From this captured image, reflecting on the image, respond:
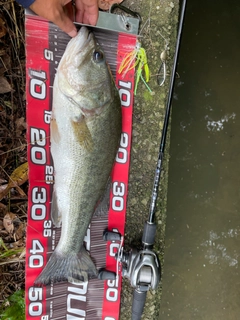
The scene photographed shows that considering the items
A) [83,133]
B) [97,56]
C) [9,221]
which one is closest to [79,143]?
[83,133]

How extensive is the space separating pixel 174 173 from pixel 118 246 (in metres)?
1.03

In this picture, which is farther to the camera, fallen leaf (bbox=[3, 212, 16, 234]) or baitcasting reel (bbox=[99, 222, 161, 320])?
fallen leaf (bbox=[3, 212, 16, 234])

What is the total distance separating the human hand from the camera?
1595mm

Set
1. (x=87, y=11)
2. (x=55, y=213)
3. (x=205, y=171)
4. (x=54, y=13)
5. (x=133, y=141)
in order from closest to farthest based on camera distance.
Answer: (x=54, y=13) → (x=87, y=11) → (x=55, y=213) → (x=133, y=141) → (x=205, y=171)

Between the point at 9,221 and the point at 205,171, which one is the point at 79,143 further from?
the point at 205,171

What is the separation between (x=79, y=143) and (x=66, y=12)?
806 millimetres

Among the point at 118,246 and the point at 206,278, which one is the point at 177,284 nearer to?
the point at 206,278

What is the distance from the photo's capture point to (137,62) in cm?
212

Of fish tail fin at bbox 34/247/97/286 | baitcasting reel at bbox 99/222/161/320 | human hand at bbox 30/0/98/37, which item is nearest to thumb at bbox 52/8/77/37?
human hand at bbox 30/0/98/37

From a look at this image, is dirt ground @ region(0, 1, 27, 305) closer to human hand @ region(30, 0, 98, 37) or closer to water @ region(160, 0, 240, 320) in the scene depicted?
human hand @ region(30, 0, 98, 37)

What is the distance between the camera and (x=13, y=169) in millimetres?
2197

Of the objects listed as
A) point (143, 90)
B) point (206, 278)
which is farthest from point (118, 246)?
point (206, 278)

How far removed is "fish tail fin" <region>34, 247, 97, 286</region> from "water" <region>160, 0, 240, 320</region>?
115 centimetres

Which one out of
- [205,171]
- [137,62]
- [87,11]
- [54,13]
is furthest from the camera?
[205,171]
